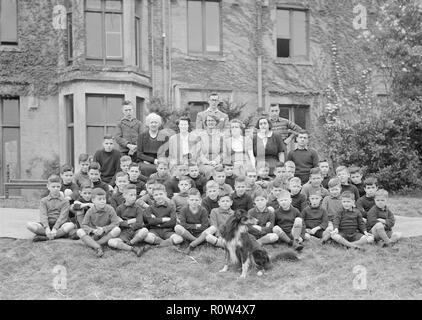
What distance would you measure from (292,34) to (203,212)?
45.0 ft

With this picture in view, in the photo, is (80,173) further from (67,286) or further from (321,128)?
(321,128)

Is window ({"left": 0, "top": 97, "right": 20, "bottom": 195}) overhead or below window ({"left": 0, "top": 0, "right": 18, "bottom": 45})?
below

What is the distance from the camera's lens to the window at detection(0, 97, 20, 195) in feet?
64.3

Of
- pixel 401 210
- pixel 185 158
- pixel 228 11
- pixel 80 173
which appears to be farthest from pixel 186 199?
pixel 228 11

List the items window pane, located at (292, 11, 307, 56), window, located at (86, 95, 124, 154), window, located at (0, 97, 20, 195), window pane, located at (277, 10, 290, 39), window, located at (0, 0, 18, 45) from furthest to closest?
window pane, located at (292, 11, 307, 56)
window pane, located at (277, 10, 290, 39)
window, located at (0, 0, 18, 45)
window, located at (0, 97, 20, 195)
window, located at (86, 95, 124, 154)

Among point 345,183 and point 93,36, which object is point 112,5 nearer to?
point 93,36

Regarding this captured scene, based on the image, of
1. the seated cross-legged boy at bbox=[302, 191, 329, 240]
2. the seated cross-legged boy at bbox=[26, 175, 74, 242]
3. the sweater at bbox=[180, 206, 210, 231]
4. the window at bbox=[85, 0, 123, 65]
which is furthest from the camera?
the window at bbox=[85, 0, 123, 65]

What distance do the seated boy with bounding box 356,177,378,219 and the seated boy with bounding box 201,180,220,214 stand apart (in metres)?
2.27

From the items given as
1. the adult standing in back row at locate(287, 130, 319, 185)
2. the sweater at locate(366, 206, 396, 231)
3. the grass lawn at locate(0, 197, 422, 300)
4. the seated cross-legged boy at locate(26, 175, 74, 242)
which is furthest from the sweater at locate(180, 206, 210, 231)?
the adult standing in back row at locate(287, 130, 319, 185)

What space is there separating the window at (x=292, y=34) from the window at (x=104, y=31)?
5638 millimetres

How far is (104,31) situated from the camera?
1928cm

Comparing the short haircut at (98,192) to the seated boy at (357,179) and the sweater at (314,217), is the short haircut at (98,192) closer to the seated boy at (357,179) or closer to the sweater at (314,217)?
the sweater at (314,217)

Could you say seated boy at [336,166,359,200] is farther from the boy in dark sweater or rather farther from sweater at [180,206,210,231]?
the boy in dark sweater

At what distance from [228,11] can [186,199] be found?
12.3m
